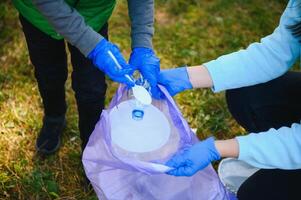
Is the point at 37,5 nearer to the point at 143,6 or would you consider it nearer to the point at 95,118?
the point at 143,6

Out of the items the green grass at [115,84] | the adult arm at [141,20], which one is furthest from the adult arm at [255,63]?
the green grass at [115,84]

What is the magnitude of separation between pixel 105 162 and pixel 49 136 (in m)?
0.59

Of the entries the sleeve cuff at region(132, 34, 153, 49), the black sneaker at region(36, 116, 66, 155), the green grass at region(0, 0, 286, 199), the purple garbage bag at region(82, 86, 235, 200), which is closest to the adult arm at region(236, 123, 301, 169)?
the purple garbage bag at region(82, 86, 235, 200)

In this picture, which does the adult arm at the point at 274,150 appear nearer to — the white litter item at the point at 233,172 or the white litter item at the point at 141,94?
the white litter item at the point at 141,94

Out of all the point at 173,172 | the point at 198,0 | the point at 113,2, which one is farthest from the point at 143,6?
the point at 198,0

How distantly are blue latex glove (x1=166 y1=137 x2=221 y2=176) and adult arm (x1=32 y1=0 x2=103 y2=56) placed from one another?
40 cm

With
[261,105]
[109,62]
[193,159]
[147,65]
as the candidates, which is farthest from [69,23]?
[261,105]

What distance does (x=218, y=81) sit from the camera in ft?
4.82

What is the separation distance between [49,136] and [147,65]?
61cm

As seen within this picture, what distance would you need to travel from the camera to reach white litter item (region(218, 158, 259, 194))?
5.73 feet

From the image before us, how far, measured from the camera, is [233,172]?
69.9 inches

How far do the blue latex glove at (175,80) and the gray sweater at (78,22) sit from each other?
116 mm

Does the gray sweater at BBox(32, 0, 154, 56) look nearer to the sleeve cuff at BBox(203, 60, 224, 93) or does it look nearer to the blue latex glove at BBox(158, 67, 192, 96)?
the blue latex glove at BBox(158, 67, 192, 96)

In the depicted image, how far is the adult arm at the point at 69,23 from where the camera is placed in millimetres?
1247
